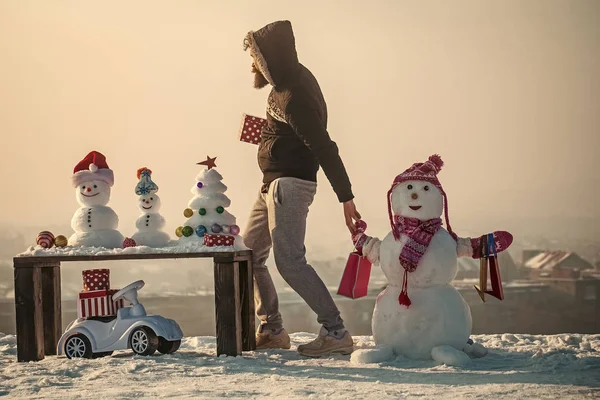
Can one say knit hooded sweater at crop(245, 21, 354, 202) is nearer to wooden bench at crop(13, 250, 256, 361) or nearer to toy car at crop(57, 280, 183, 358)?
wooden bench at crop(13, 250, 256, 361)

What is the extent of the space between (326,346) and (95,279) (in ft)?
3.49

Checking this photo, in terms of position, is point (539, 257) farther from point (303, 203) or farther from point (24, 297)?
point (24, 297)

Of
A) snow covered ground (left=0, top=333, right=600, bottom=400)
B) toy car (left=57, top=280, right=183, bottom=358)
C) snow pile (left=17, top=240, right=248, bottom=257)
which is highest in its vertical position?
snow pile (left=17, top=240, right=248, bottom=257)

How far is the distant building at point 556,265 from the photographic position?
7957 millimetres

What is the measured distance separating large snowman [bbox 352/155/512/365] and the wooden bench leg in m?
0.59

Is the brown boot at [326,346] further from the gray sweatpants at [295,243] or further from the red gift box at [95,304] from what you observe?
the red gift box at [95,304]

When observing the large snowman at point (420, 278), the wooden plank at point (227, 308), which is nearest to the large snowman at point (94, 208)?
the wooden plank at point (227, 308)

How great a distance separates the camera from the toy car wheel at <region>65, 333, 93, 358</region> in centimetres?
347

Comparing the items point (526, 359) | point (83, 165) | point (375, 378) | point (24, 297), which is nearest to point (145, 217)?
point (83, 165)

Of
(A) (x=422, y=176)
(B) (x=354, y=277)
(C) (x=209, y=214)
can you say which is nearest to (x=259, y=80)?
(C) (x=209, y=214)

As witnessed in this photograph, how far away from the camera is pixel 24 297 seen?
11.4 feet

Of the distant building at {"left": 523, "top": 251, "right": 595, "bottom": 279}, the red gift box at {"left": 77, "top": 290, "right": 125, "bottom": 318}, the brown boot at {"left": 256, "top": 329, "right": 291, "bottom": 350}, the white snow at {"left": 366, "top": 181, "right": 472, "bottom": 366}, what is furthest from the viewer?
the distant building at {"left": 523, "top": 251, "right": 595, "bottom": 279}

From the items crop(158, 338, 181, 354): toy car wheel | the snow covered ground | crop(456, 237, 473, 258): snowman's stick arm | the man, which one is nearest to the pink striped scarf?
crop(456, 237, 473, 258): snowman's stick arm

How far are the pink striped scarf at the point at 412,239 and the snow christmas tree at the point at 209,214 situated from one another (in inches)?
28.1
